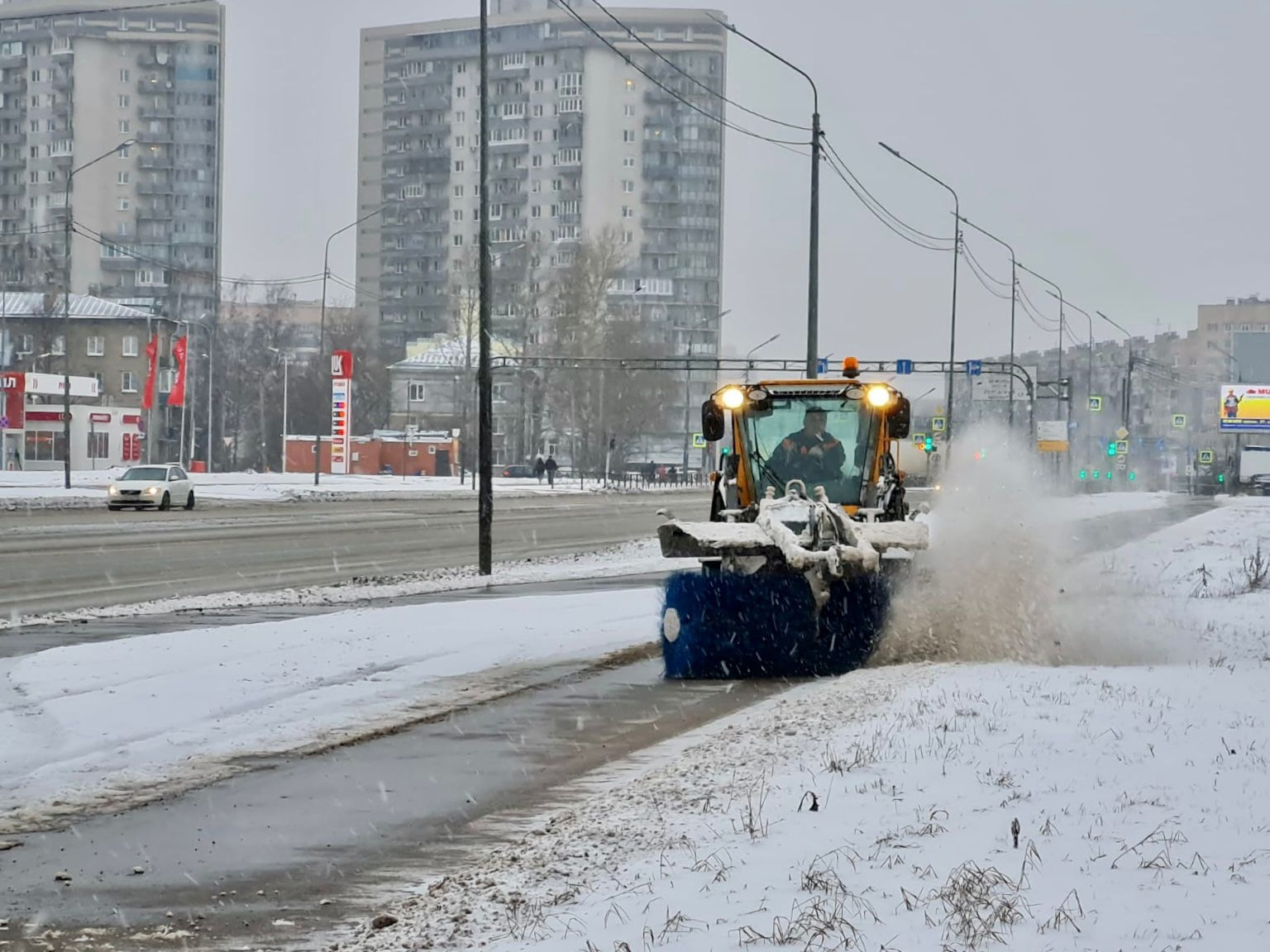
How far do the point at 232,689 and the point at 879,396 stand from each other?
7.17 meters

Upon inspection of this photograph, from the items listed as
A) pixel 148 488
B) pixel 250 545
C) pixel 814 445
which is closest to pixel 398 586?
pixel 250 545

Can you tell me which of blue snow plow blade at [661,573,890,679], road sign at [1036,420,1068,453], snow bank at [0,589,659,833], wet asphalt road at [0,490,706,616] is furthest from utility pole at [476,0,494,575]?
road sign at [1036,420,1068,453]

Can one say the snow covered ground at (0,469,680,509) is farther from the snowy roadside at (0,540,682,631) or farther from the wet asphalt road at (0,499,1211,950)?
the wet asphalt road at (0,499,1211,950)

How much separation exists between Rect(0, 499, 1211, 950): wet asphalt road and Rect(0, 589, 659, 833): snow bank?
1.48 ft

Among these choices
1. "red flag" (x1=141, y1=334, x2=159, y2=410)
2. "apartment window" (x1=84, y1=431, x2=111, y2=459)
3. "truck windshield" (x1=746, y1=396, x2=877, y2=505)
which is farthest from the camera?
"red flag" (x1=141, y1=334, x2=159, y2=410)

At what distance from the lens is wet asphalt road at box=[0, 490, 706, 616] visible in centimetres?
2319

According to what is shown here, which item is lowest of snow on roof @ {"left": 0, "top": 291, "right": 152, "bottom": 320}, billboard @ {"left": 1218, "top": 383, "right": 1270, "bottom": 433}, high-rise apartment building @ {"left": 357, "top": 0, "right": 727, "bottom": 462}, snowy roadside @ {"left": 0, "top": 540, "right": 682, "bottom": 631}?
snowy roadside @ {"left": 0, "top": 540, "right": 682, "bottom": 631}

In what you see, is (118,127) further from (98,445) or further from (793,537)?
(793,537)

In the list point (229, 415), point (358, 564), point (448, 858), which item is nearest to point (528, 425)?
point (229, 415)

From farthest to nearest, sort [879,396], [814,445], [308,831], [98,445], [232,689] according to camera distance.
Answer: [98,445]
[814,445]
[879,396]
[232,689]
[308,831]

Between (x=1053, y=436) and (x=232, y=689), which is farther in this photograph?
(x=1053, y=436)

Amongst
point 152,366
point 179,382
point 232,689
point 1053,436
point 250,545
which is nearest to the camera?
point 232,689

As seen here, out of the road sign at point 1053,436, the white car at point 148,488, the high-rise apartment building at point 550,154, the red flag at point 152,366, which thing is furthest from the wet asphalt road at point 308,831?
the high-rise apartment building at point 550,154

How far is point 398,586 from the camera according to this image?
2406cm
